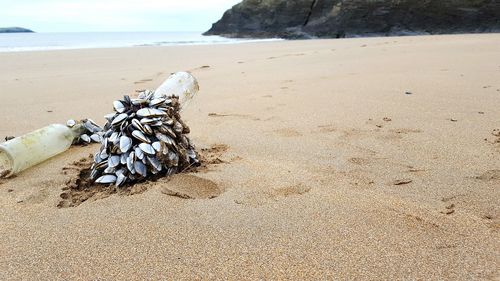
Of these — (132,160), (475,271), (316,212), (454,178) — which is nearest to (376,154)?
(454,178)

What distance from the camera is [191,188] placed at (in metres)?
1.86

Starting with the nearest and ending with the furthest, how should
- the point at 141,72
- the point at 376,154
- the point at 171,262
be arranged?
the point at 171,262 → the point at 376,154 → the point at 141,72

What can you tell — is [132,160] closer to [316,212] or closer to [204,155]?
[204,155]

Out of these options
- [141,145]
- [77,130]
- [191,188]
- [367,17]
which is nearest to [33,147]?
[77,130]

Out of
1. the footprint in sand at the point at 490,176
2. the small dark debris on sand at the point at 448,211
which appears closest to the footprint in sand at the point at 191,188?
the small dark debris on sand at the point at 448,211

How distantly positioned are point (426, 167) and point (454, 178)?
173 mm

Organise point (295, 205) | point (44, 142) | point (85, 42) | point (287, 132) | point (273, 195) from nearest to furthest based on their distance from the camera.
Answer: point (295, 205) → point (273, 195) → point (44, 142) → point (287, 132) → point (85, 42)

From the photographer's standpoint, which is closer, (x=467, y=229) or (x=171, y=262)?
(x=171, y=262)

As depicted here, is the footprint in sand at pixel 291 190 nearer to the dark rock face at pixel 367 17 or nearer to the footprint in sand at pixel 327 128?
the footprint in sand at pixel 327 128

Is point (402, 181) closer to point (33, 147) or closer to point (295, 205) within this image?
point (295, 205)

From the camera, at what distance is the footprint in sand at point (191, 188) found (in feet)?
5.87

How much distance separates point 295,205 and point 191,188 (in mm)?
480

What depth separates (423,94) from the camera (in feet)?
12.2

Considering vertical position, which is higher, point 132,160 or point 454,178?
point 132,160
